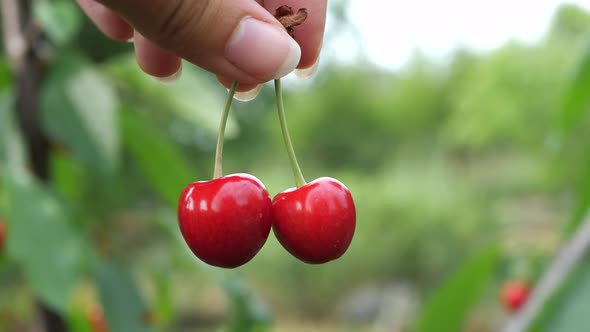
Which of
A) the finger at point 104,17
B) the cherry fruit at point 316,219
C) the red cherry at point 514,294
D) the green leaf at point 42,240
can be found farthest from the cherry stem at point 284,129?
the red cherry at point 514,294

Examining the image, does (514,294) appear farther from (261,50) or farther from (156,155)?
A: (261,50)

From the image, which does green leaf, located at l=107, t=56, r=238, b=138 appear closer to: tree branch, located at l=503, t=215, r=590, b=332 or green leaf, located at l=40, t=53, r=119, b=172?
green leaf, located at l=40, t=53, r=119, b=172

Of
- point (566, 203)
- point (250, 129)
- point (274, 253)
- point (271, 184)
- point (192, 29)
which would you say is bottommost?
point (274, 253)

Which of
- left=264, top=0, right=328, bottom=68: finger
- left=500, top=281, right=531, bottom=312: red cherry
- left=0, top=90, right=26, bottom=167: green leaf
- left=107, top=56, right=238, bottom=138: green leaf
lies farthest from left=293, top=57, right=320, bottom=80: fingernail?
left=500, top=281, right=531, bottom=312: red cherry

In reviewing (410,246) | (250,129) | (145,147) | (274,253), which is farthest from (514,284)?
(274,253)

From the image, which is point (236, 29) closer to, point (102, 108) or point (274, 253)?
point (102, 108)

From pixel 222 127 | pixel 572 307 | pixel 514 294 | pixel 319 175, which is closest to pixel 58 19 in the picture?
pixel 222 127

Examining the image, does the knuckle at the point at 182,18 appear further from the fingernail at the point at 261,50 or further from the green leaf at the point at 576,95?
the green leaf at the point at 576,95
